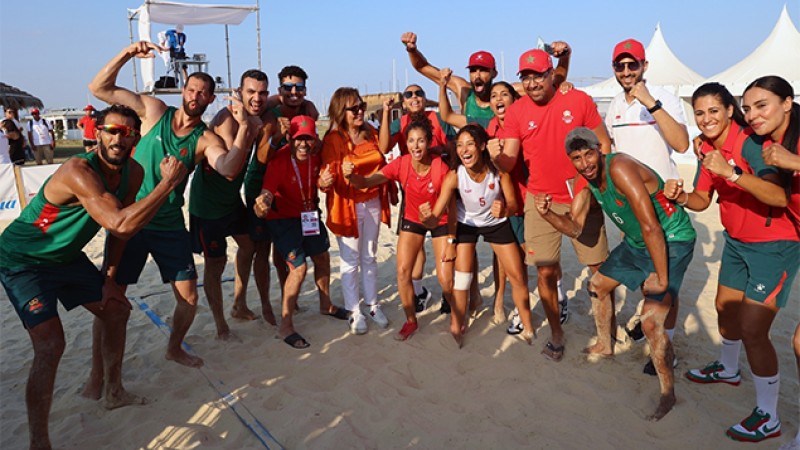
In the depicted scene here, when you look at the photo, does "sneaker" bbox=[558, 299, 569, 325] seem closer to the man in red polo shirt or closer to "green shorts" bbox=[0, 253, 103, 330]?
the man in red polo shirt

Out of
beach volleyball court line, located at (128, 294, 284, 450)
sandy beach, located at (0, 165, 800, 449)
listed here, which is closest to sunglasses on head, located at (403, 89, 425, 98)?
sandy beach, located at (0, 165, 800, 449)

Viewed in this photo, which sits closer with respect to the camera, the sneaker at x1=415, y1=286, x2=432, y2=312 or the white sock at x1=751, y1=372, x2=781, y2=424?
the white sock at x1=751, y1=372, x2=781, y2=424

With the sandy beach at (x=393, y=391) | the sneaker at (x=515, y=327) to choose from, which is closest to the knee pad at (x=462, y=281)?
the sandy beach at (x=393, y=391)

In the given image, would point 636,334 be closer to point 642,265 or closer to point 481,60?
point 642,265

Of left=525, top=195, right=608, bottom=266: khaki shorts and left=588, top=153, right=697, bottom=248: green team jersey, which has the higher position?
left=588, top=153, right=697, bottom=248: green team jersey

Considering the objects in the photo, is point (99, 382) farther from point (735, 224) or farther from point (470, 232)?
point (735, 224)

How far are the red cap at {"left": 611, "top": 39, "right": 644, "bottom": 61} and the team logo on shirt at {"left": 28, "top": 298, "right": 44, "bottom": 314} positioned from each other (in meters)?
4.45

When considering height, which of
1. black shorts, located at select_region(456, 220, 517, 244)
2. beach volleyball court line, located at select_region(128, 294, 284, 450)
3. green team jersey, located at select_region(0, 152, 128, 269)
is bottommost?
beach volleyball court line, located at select_region(128, 294, 284, 450)

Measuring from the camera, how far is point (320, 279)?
5.25 m

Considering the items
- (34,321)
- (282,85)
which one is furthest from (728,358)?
(34,321)

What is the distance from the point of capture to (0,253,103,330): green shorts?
3.15 m

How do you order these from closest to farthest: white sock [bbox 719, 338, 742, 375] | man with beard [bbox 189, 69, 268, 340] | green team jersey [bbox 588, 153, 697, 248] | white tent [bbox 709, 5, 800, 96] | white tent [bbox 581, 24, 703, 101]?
A: 1. green team jersey [bbox 588, 153, 697, 248]
2. white sock [bbox 719, 338, 742, 375]
3. man with beard [bbox 189, 69, 268, 340]
4. white tent [bbox 709, 5, 800, 96]
5. white tent [bbox 581, 24, 703, 101]

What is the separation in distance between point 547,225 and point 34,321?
371 centimetres

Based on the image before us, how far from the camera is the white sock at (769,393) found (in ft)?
10.5
